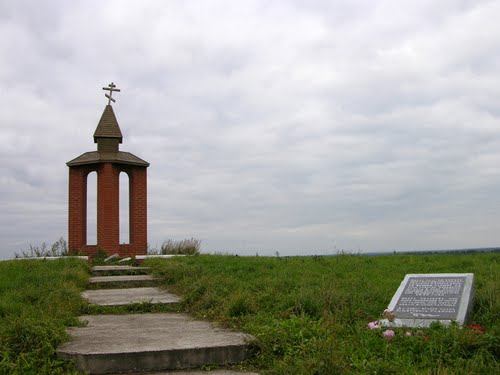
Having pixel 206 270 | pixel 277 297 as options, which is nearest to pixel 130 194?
pixel 206 270

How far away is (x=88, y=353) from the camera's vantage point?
3965 mm

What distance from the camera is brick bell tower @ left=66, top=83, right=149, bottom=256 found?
45.7 ft

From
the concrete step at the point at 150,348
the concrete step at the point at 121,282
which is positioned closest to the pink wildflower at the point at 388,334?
the concrete step at the point at 150,348

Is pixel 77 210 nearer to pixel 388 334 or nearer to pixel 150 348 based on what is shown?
pixel 150 348

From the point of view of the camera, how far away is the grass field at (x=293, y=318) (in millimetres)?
3867

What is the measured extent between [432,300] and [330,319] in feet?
4.02

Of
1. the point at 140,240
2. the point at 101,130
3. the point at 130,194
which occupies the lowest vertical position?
the point at 140,240

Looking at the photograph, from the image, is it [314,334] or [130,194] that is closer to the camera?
[314,334]

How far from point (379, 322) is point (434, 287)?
1149mm

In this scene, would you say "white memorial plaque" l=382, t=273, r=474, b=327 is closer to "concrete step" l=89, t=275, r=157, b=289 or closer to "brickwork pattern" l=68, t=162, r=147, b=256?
"concrete step" l=89, t=275, r=157, b=289

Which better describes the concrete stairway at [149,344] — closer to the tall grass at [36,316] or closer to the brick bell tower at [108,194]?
the tall grass at [36,316]

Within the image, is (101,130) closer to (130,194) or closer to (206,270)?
(130,194)

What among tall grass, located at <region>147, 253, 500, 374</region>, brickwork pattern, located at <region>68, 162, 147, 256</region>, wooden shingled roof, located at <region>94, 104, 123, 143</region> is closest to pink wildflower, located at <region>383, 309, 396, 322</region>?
tall grass, located at <region>147, 253, 500, 374</region>

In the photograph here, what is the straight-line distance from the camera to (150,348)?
4129 mm
